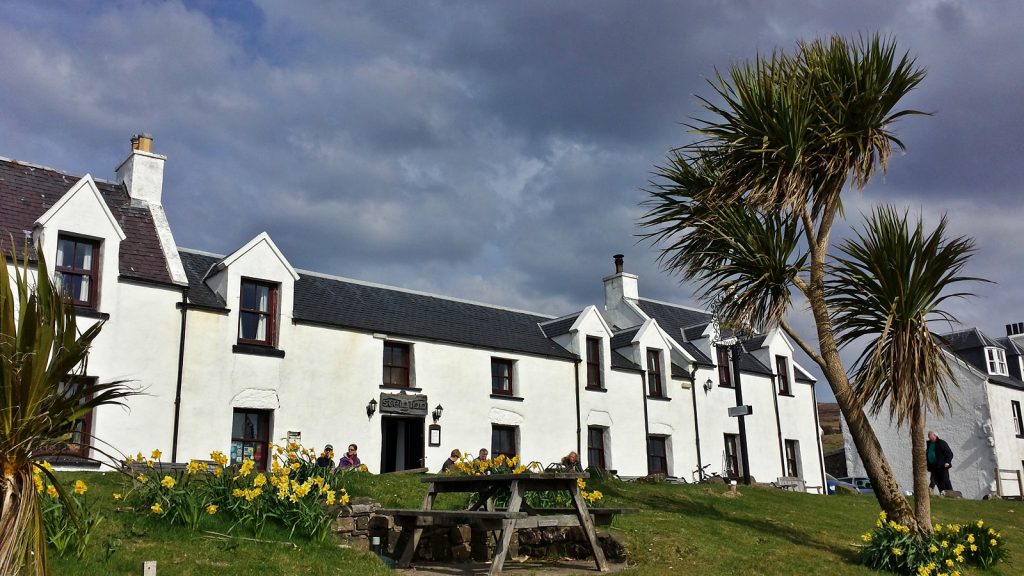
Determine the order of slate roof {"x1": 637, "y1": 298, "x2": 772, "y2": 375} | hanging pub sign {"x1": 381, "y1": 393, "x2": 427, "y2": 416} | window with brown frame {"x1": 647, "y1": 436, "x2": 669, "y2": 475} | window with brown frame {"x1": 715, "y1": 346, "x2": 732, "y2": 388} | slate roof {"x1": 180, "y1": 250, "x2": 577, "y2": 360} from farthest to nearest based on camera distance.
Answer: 1. slate roof {"x1": 637, "y1": 298, "x2": 772, "y2": 375}
2. window with brown frame {"x1": 715, "y1": 346, "x2": 732, "y2": 388}
3. window with brown frame {"x1": 647, "y1": 436, "x2": 669, "y2": 475}
4. hanging pub sign {"x1": 381, "y1": 393, "x2": 427, "y2": 416}
5. slate roof {"x1": 180, "y1": 250, "x2": 577, "y2": 360}

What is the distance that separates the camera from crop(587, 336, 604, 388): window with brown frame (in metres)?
26.9

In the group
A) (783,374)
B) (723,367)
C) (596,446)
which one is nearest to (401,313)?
(596,446)

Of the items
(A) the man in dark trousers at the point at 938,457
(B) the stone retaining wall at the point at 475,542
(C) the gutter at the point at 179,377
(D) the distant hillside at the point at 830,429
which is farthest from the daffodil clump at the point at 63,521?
(D) the distant hillside at the point at 830,429

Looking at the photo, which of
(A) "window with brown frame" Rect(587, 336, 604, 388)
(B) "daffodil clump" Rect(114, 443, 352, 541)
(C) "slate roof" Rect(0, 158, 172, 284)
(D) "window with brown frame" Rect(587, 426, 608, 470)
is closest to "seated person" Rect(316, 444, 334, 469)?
(B) "daffodil clump" Rect(114, 443, 352, 541)

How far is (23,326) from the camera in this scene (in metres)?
3.90

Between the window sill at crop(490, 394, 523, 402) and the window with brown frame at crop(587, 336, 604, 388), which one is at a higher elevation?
the window with brown frame at crop(587, 336, 604, 388)

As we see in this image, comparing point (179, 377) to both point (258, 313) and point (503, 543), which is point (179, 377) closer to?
point (258, 313)

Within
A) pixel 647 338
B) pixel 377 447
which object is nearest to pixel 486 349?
pixel 377 447

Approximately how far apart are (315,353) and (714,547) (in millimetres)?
12390

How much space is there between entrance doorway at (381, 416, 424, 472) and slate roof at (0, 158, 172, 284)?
7.29 m

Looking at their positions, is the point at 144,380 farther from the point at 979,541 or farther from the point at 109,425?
the point at 979,541

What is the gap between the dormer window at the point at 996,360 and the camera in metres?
37.5

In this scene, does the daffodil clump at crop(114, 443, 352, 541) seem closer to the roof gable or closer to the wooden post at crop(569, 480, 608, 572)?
the wooden post at crop(569, 480, 608, 572)

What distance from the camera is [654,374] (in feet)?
93.8
